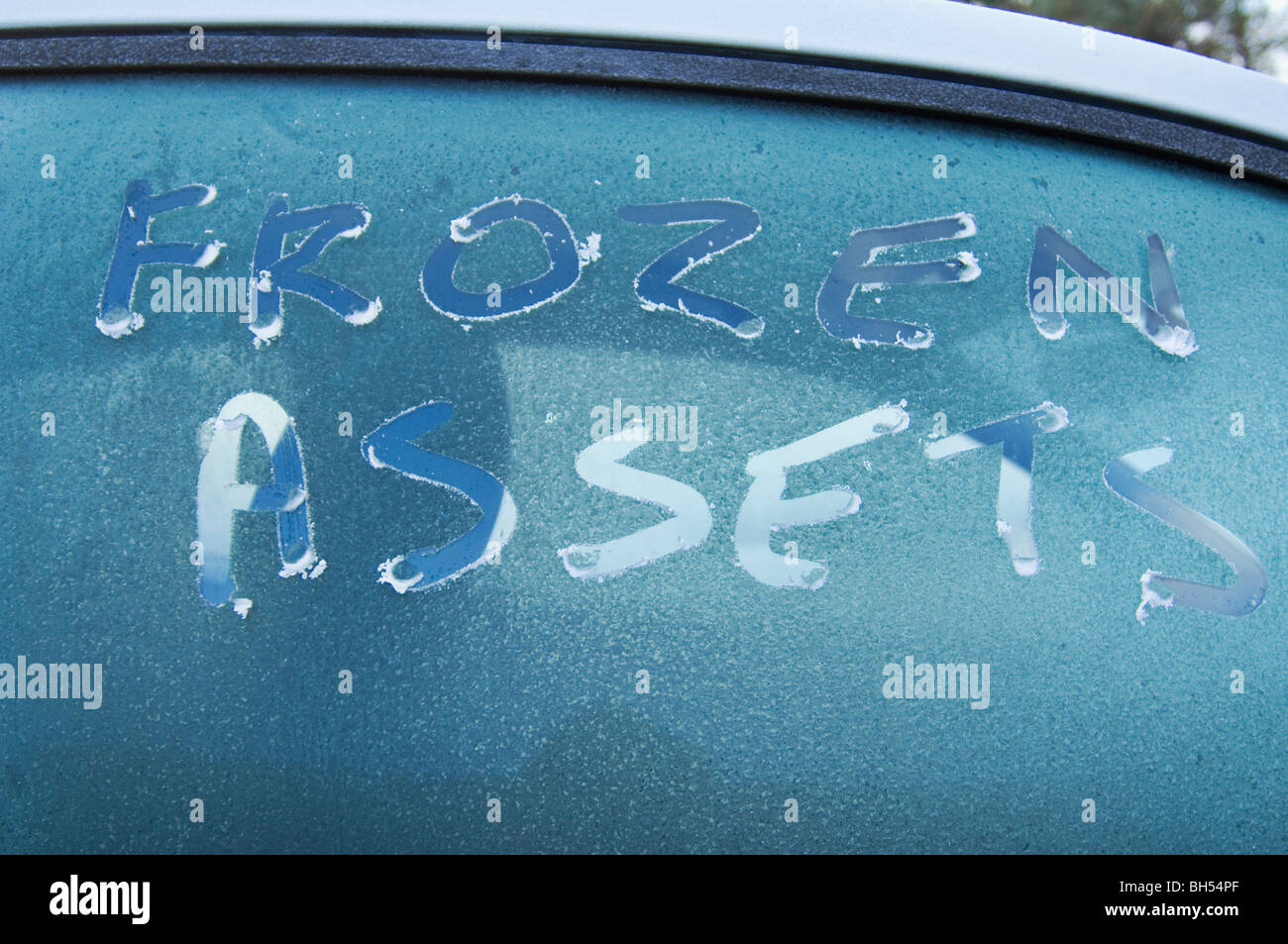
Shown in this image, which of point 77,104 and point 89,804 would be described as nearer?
point 89,804

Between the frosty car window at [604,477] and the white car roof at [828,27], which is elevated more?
the white car roof at [828,27]

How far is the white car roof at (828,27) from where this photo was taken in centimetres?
138

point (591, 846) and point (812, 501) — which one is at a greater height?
point (812, 501)

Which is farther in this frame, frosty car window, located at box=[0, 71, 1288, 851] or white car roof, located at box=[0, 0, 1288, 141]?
white car roof, located at box=[0, 0, 1288, 141]

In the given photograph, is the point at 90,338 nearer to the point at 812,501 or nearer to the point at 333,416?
the point at 333,416

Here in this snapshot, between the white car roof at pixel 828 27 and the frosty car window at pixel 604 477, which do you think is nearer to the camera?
the frosty car window at pixel 604 477

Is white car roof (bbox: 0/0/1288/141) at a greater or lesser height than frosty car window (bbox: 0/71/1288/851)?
greater

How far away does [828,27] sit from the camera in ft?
4.54

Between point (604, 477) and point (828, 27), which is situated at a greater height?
point (828, 27)

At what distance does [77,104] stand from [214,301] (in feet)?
1.40

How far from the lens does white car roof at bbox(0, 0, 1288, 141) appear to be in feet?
4.51

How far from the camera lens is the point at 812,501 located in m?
1.30

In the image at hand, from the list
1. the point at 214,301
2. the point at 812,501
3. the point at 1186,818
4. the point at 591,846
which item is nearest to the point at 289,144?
the point at 214,301

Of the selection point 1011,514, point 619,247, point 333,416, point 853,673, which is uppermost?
point 619,247
